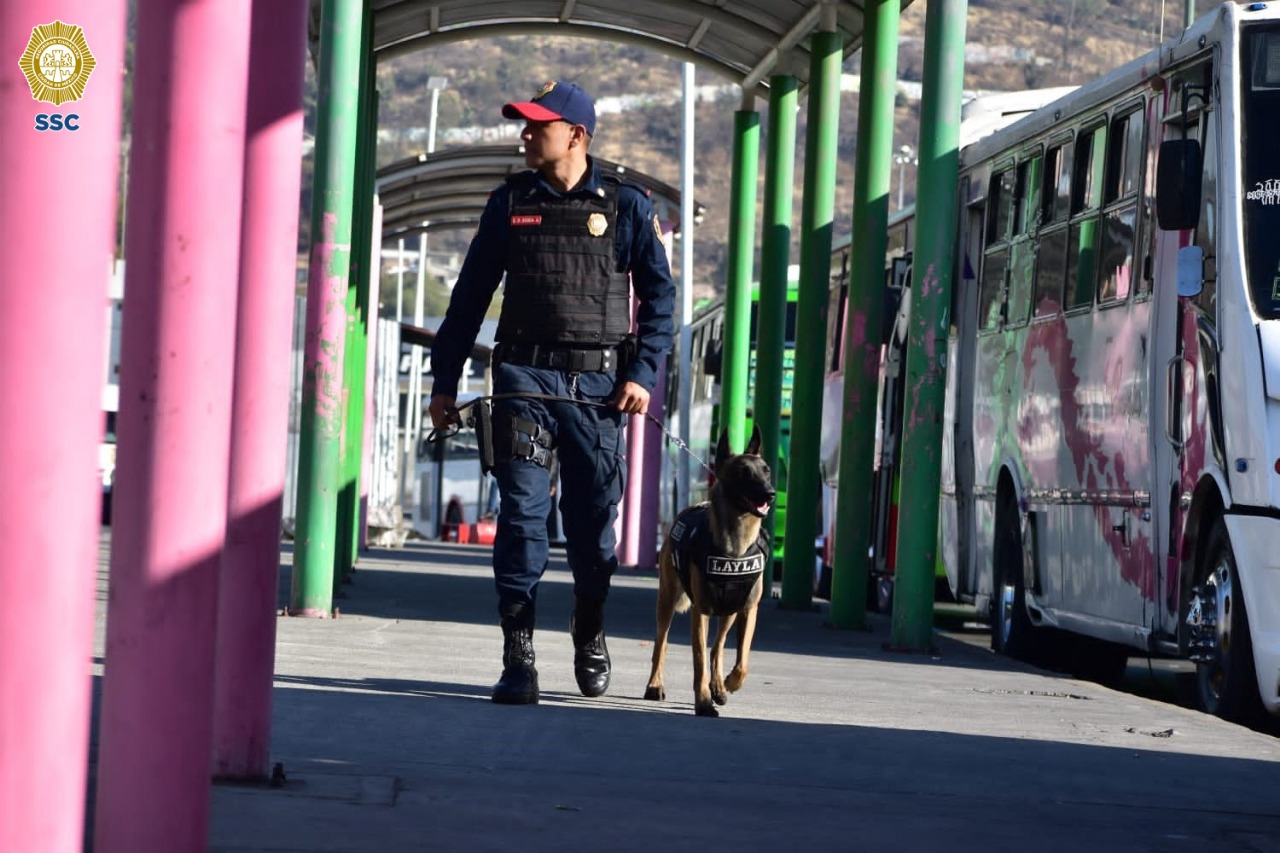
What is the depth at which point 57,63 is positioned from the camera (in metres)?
3.27

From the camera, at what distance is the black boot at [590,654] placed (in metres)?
9.27

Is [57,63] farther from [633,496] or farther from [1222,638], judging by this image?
[633,496]

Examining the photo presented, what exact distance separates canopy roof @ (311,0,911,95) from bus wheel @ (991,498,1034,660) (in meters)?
4.43

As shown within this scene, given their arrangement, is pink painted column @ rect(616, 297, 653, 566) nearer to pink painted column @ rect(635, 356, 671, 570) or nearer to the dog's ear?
pink painted column @ rect(635, 356, 671, 570)

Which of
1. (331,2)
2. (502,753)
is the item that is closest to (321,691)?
(502,753)

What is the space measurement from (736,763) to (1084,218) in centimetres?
748

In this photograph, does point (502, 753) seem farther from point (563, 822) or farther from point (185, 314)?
point (185, 314)

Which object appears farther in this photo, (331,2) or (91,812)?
(331,2)

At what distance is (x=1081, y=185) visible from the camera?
47.2ft

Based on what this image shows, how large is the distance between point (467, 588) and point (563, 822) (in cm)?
1411

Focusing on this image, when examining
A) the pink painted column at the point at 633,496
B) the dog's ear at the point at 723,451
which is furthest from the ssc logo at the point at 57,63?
the pink painted column at the point at 633,496

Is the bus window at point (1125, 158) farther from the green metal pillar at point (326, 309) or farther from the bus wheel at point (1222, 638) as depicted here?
the green metal pillar at point (326, 309)

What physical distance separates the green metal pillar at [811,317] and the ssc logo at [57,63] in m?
14.8

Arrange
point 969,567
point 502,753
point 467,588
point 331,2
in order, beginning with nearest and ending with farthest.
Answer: point 502,753 → point 331,2 → point 969,567 → point 467,588
